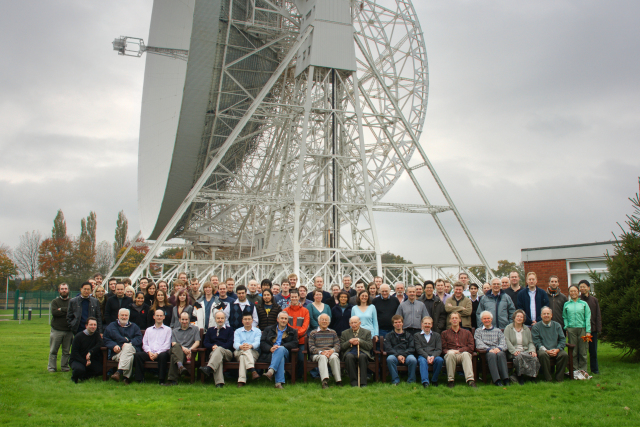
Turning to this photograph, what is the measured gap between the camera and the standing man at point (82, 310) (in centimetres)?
1015

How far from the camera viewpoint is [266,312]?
33.2ft

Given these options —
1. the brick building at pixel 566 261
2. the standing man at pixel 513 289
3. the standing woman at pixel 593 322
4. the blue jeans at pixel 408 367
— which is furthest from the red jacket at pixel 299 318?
the brick building at pixel 566 261

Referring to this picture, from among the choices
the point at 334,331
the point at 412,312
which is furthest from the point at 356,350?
the point at 412,312

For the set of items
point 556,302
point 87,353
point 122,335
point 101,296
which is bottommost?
Answer: point 87,353

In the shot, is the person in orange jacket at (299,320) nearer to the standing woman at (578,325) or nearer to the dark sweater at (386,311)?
the dark sweater at (386,311)

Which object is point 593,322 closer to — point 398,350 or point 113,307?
point 398,350

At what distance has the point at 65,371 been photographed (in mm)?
10508

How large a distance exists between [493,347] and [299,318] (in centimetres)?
330

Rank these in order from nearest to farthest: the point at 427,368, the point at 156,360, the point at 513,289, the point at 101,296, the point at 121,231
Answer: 1. the point at 427,368
2. the point at 156,360
3. the point at 513,289
4. the point at 101,296
5. the point at 121,231

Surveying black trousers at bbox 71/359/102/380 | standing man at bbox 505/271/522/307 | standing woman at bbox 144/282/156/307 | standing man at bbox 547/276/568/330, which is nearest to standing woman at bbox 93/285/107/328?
standing woman at bbox 144/282/156/307

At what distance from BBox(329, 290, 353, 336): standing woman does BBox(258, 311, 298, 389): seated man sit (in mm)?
908

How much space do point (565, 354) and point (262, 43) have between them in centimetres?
1606

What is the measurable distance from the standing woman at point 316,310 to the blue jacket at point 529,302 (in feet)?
11.4

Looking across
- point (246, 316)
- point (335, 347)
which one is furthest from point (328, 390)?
point (246, 316)
